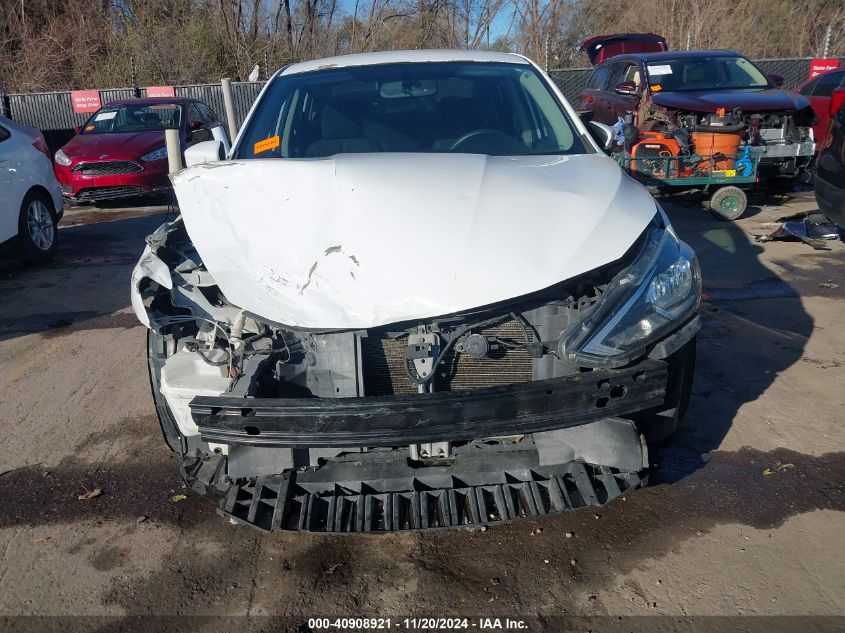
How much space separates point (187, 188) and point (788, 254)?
236 inches

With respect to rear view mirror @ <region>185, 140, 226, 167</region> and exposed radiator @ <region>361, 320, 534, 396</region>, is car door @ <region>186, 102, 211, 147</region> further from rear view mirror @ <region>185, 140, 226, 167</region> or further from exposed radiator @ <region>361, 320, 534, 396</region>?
exposed radiator @ <region>361, 320, 534, 396</region>

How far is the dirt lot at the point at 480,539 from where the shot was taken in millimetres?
2494

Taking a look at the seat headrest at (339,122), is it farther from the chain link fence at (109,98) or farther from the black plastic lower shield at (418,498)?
the chain link fence at (109,98)

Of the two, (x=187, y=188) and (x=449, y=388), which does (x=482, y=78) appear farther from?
(x=449, y=388)

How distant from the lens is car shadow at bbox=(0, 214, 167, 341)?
5.84 m

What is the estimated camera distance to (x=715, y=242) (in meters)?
7.52

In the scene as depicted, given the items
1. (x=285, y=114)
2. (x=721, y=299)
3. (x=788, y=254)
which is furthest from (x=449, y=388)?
(x=788, y=254)

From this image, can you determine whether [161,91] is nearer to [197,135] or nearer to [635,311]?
[197,135]

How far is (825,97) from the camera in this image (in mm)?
11148

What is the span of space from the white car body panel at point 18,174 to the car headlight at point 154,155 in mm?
2521

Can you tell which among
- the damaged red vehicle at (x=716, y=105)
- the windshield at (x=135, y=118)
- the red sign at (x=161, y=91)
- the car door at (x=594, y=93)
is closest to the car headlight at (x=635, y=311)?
the damaged red vehicle at (x=716, y=105)

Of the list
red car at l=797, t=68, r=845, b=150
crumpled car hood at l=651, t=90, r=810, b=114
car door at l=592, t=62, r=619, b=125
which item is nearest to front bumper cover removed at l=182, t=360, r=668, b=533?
crumpled car hood at l=651, t=90, r=810, b=114

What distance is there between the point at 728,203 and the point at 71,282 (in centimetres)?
710

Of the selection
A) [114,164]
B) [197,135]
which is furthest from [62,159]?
[197,135]
